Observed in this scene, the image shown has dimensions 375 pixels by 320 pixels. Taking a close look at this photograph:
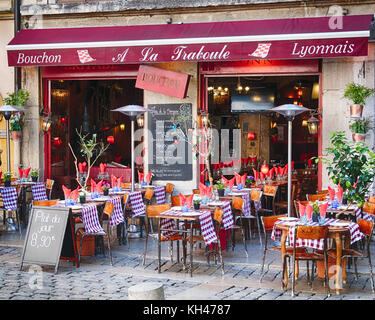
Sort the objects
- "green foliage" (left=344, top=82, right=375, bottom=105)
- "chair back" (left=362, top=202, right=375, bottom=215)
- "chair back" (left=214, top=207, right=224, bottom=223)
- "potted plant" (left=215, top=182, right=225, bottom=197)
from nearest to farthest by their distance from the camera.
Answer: "chair back" (left=214, top=207, right=224, bottom=223), "chair back" (left=362, top=202, right=375, bottom=215), "potted plant" (left=215, top=182, right=225, bottom=197), "green foliage" (left=344, top=82, right=375, bottom=105)

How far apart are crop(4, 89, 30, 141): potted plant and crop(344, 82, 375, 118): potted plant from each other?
7452 mm

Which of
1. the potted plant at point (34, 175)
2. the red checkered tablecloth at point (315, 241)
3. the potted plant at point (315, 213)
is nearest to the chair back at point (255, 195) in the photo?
the red checkered tablecloth at point (315, 241)

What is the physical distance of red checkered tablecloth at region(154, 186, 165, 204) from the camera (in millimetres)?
13289

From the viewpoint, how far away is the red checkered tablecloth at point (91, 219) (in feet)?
32.3

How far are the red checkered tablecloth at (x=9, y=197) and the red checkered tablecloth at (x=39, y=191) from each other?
747 mm

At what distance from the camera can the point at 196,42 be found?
12891 millimetres

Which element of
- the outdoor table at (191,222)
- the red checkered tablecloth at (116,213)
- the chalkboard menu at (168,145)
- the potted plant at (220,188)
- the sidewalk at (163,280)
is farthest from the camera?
the chalkboard menu at (168,145)

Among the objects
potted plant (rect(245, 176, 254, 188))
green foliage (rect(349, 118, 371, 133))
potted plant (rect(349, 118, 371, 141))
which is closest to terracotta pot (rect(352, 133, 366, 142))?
potted plant (rect(349, 118, 371, 141))

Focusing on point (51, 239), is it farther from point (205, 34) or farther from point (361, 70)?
point (361, 70)

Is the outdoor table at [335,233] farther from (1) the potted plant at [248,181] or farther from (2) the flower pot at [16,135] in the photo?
(2) the flower pot at [16,135]

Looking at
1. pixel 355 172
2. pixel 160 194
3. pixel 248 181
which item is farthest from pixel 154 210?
pixel 248 181

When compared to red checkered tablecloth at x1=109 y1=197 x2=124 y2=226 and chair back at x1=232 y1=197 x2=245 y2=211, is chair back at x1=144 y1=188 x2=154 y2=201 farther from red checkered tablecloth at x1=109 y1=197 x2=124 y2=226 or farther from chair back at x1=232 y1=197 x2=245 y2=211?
chair back at x1=232 y1=197 x2=245 y2=211

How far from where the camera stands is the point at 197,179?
547 inches
